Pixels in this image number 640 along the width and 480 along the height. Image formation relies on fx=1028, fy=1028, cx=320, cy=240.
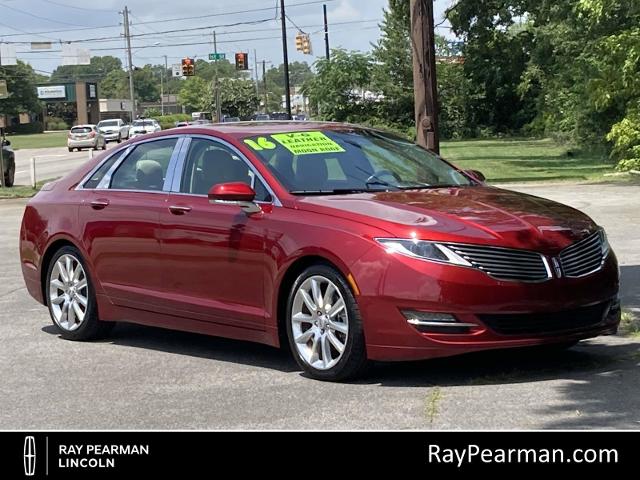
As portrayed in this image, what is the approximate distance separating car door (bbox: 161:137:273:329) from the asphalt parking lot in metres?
0.45

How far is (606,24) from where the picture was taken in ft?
90.4

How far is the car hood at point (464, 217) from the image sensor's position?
6.09m

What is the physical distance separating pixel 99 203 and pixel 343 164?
2.07 metres

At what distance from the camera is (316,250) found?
6.40 m

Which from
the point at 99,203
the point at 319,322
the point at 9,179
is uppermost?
the point at 99,203

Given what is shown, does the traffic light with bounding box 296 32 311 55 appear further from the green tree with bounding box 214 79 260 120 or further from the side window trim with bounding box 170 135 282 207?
the side window trim with bounding box 170 135 282 207

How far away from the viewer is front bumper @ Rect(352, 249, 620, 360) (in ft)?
19.6

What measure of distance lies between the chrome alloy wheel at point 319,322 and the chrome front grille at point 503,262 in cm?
83

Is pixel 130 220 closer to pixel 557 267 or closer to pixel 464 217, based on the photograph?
pixel 464 217

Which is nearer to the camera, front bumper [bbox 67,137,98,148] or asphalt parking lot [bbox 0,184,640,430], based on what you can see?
asphalt parking lot [bbox 0,184,640,430]
